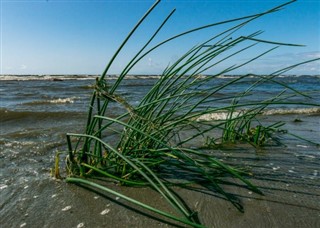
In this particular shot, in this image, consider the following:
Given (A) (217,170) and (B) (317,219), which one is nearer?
(B) (317,219)

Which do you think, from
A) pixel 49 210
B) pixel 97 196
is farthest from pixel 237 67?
pixel 49 210

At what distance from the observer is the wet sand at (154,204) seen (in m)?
1.51

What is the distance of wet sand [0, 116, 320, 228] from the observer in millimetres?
1514

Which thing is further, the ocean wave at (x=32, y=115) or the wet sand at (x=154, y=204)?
the ocean wave at (x=32, y=115)

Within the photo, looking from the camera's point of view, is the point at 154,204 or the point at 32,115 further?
the point at 32,115

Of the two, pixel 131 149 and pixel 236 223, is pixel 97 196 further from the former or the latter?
pixel 236 223

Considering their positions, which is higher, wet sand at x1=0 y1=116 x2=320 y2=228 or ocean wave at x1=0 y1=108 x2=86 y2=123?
wet sand at x1=0 y1=116 x2=320 y2=228

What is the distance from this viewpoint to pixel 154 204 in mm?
1683

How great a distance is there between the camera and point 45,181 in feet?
6.81

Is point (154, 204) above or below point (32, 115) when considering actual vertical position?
above

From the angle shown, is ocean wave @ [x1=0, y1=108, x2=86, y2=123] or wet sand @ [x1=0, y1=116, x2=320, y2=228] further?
ocean wave @ [x1=0, y1=108, x2=86, y2=123]

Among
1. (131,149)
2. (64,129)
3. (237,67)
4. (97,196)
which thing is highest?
(237,67)

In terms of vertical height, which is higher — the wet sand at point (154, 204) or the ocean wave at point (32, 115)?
the wet sand at point (154, 204)

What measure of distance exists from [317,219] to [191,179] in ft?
2.37
